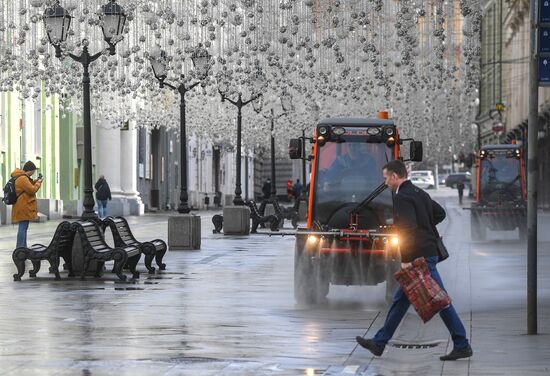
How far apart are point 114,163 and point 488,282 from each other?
155ft

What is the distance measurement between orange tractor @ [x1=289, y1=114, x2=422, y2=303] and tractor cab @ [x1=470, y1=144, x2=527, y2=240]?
1895cm

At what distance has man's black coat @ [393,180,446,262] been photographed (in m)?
13.7

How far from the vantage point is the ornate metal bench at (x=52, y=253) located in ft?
77.2

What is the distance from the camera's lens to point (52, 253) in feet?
77.3

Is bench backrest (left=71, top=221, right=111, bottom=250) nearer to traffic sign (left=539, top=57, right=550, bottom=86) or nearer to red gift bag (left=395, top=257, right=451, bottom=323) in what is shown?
traffic sign (left=539, top=57, right=550, bottom=86)

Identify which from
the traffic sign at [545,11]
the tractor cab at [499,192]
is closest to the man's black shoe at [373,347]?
the traffic sign at [545,11]

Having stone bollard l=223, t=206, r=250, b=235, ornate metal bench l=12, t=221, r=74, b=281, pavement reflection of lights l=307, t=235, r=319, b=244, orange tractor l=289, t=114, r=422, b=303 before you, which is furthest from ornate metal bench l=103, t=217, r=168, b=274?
stone bollard l=223, t=206, r=250, b=235

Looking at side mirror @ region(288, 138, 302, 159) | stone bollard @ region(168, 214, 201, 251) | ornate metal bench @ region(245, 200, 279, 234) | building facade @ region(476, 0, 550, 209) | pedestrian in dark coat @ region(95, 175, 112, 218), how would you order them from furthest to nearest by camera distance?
building facade @ region(476, 0, 550, 209)
pedestrian in dark coat @ region(95, 175, 112, 218)
ornate metal bench @ region(245, 200, 279, 234)
stone bollard @ region(168, 214, 201, 251)
side mirror @ region(288, 138, 302, 159)

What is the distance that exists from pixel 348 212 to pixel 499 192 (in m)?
22.6

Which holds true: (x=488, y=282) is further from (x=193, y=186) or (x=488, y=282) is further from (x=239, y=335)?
(x=193, y=186)

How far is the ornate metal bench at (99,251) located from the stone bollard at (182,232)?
9.53 m

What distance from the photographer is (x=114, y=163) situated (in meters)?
69.9

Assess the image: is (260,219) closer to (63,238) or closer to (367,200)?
(63,238)

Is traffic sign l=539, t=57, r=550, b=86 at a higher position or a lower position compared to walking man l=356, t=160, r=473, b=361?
higher
